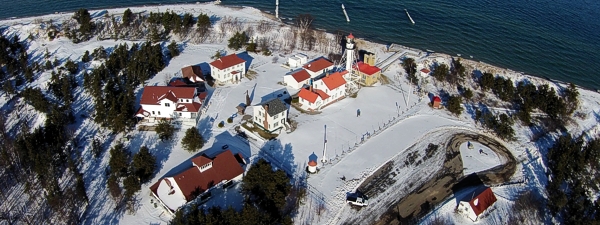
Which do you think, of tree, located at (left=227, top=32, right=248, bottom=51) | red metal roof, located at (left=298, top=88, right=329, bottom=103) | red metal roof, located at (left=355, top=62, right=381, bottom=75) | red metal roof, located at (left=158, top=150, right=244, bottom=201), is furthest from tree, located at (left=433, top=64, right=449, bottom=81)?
red metal roof, located at (left=158, top=150, right=244, bottom=201)

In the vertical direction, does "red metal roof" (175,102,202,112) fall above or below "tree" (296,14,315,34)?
below

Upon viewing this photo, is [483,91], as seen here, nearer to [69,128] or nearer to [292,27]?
[292,27]

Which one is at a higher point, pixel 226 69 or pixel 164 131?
pixel 226 69

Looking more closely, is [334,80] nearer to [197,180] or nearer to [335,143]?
[335,143]

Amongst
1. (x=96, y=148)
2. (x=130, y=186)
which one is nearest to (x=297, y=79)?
(x=96, y=148)

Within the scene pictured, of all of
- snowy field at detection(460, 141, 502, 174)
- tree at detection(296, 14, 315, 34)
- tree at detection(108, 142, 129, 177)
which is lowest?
snowy field at detection(460, 141, 502, 174)

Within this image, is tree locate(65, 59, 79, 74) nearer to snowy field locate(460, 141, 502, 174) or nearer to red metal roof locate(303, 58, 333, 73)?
red metal roof locate(303, 58, 333, 73)

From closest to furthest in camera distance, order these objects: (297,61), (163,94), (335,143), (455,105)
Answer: (335,143), (163,94), (455,105), (297,61)

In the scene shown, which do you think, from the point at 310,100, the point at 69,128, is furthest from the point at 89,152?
the point at 310,100
